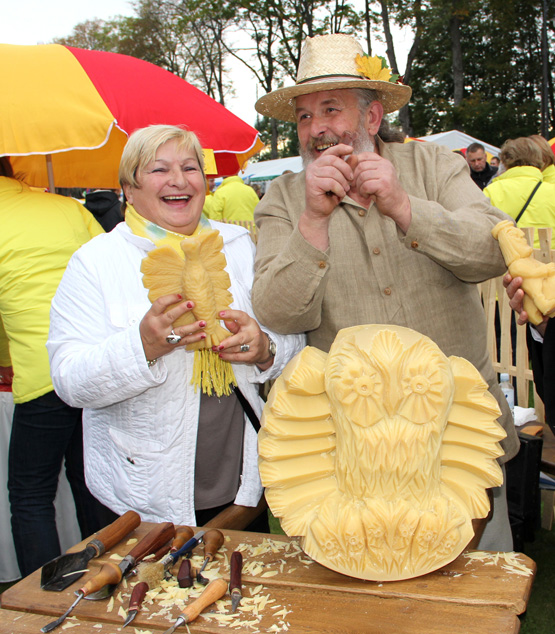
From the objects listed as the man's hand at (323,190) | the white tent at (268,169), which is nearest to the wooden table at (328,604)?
the man's hand at (323,190)

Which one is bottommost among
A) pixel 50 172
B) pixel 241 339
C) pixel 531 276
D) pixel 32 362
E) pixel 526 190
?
pixel 32 362

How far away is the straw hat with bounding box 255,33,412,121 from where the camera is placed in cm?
169

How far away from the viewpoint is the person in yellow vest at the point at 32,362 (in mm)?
2180

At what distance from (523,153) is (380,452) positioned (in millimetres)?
3677

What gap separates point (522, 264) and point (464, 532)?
26.6 inches

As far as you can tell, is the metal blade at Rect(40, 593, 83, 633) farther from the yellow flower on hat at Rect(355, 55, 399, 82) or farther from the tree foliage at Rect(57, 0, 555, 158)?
the tree foliage at Rect(57, 0, 555, 158)

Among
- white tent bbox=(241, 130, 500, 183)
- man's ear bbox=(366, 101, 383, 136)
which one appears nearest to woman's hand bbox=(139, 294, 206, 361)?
man's ear bbox=(366, 101, 383, 136)

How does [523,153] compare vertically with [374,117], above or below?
above

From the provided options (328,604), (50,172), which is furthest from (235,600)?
(50,172)

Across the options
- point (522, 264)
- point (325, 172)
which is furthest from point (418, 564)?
point (325, 172)

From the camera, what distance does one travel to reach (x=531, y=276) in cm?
139

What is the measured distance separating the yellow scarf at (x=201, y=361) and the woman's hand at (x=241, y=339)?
88 mm

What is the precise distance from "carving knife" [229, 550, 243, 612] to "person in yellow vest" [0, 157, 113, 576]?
103 centimetres

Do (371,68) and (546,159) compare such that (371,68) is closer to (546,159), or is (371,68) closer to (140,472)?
(140,472)
